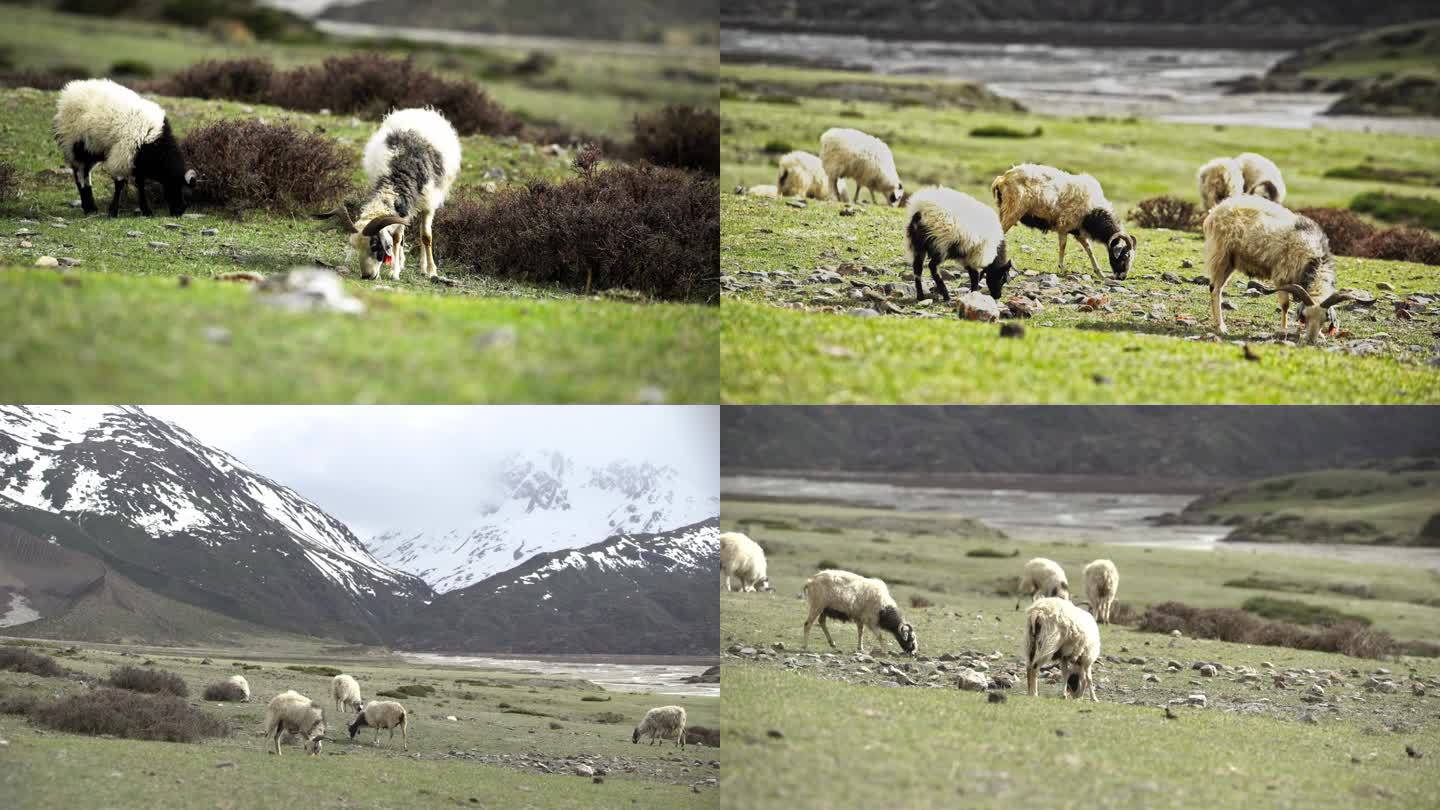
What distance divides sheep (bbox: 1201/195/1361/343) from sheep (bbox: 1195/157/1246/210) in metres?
2.07

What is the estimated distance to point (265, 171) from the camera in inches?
533

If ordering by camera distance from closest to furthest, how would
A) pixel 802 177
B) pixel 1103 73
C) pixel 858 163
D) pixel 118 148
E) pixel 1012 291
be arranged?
pixel 1012 291 → pixel 118 148 → pixel 802 177 → pixel 858 163 → pixel 1103 73

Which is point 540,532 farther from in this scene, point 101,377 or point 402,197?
point 101,377

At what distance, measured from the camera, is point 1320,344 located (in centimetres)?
1141

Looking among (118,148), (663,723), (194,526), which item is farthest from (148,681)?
(118,148)

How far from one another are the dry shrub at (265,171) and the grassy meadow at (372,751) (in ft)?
14.8

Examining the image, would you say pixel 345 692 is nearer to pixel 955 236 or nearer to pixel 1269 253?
pixel 955 236

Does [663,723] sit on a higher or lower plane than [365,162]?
lower

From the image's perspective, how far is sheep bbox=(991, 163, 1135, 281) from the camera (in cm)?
1245

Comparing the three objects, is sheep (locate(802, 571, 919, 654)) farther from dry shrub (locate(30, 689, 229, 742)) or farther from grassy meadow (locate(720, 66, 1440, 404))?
dry shrub (locate(30, 689, 229, 742))


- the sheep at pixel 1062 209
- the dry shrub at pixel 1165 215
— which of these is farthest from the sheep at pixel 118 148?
the dry shrub at pixel 1165 215

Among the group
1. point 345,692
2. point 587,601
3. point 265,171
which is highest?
point 265,171

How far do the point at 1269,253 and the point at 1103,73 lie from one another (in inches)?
190

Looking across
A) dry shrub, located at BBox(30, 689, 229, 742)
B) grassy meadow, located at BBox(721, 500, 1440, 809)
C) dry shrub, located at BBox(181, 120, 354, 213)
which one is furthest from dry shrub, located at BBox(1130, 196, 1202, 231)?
dry shrub, located at BBox(30, 689, 229, 742)
